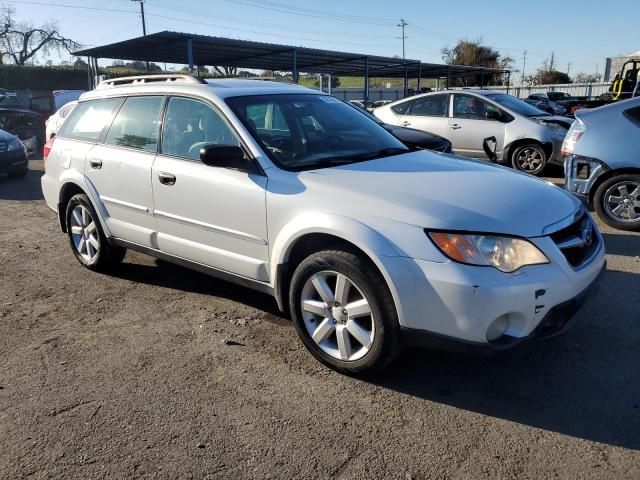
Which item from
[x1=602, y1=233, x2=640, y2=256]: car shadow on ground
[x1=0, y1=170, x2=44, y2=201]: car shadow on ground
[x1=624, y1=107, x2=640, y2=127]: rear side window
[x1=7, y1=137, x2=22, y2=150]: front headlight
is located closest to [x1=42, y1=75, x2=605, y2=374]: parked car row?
[x1=602, y1=233, x2=640, y2=256]: car shadow on ground

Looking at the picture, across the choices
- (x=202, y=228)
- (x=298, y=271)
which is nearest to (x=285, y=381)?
(x=298, y=271)

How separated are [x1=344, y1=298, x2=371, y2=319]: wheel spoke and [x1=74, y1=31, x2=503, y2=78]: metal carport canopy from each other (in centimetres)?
1357

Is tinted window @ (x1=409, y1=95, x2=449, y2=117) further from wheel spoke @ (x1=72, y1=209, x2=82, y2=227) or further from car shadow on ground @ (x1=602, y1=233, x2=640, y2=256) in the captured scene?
wheel spoke @ (x1=72, y1=209, x2=82, y2=227)

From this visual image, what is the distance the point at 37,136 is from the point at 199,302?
1342 centimetres

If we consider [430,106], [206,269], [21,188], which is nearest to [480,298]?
[206,269]

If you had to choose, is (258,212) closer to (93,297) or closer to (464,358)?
(464,358)

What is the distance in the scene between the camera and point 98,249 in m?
5.17

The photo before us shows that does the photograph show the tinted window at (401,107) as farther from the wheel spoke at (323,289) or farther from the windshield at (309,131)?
the wheel spoke at (323,289)

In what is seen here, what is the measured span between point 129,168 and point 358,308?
2.43 m

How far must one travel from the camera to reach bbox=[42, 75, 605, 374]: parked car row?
112 inches

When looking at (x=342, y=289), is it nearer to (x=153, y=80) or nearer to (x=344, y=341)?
(x=344, y=341)

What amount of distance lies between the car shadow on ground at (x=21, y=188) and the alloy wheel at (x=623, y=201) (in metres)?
8.92

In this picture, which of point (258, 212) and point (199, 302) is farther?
point (199, 302)

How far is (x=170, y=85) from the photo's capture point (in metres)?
4.43
